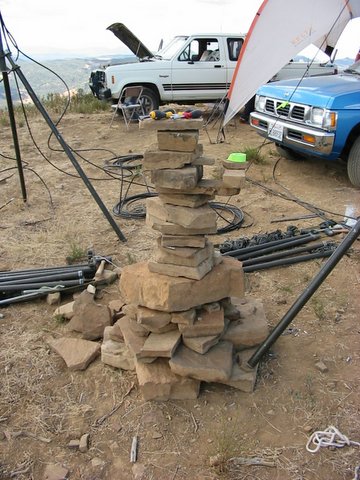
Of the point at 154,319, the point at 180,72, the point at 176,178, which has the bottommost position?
the point at 154,319

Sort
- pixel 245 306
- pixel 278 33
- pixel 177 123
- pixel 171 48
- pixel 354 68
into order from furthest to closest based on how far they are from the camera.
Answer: pixel 171 48 → pixel 354 68 → pixel 278 33 → pixel 245 306 → pixel 177 123

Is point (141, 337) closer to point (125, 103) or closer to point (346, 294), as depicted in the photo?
point (346, 294)

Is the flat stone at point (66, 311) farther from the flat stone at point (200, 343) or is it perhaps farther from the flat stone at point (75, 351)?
the flat stone at point (200, 343)

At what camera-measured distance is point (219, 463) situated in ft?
7.05

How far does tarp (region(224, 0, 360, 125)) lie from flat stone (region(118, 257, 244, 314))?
2657 mm

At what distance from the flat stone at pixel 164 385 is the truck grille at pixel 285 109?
4395 millimetres

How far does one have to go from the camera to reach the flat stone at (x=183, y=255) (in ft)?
8.51

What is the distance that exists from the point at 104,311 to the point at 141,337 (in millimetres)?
599

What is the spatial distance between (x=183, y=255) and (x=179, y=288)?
0.20 m

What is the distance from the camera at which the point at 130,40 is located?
11.0m

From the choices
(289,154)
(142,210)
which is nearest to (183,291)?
(142,210)

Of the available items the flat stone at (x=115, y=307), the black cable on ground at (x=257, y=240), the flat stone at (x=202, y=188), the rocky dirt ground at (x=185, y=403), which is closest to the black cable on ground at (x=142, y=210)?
the rocky dirt ground at (x=185, y=403)

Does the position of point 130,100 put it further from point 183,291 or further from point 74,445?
point 74,445

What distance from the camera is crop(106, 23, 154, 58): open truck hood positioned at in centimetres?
1062
